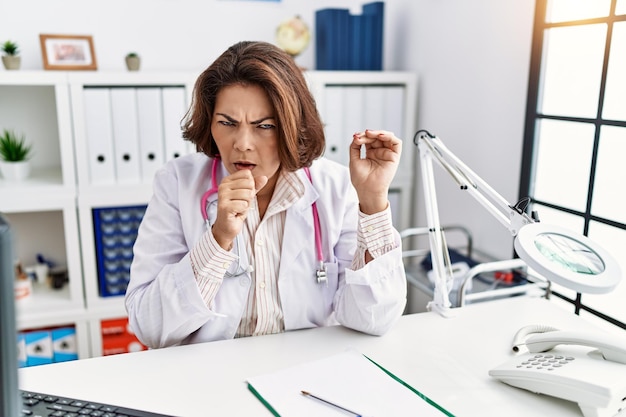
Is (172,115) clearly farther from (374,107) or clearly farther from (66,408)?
(66,408)

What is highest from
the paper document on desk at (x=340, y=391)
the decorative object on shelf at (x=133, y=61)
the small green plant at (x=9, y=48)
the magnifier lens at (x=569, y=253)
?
the small green plant at (x=9, y=48)

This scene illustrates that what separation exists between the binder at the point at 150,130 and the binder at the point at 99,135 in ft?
0.36

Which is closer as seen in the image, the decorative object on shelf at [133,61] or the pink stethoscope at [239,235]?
the pink stethoscope at [239,235]

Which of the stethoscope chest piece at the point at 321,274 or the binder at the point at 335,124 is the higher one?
the binder at the point at 335,124

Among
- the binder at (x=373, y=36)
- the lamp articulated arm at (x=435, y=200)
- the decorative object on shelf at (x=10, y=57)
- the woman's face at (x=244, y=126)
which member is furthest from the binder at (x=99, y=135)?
the lamp articulated arm at (x=435, y=200)

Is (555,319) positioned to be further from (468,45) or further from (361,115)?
(361,115)

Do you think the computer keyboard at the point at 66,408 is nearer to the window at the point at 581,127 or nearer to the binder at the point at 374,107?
the window at the point at 581,127

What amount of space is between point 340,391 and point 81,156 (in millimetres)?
1498

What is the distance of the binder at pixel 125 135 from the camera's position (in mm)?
2098

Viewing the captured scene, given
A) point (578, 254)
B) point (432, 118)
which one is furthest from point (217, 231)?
point (432, 118)

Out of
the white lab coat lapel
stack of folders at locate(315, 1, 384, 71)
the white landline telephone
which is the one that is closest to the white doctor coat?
the white lab coat lapel

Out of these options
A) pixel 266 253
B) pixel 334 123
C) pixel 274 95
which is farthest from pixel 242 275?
pixel 334 123

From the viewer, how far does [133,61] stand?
2.15 metres

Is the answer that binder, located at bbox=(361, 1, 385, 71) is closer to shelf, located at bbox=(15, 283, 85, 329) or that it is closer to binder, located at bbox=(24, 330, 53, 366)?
shelf, located at bbox=(15, 283, 85, 329)
